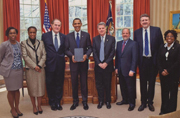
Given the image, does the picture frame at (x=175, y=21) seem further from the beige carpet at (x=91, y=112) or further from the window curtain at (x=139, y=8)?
the beige carpet at (x=91, y=112)

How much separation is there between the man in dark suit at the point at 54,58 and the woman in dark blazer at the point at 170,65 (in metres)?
1.85

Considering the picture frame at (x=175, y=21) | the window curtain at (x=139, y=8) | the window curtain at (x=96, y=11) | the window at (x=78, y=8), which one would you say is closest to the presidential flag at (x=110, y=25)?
the window curtain at (x=96, y=11)

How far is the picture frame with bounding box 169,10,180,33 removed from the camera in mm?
6281

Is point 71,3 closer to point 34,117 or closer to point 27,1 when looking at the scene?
point 27,1

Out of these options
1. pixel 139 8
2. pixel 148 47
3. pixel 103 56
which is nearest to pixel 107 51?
pixel 103 56

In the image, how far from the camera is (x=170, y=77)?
3016 mm

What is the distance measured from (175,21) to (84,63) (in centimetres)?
434

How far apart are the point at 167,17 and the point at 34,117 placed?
557cm

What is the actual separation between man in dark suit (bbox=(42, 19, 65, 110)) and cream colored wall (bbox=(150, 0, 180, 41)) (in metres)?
4.40

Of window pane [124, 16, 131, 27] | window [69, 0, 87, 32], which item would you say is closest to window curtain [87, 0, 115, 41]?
window [69, 0, 87, 32]

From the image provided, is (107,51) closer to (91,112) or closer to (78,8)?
(91,112)

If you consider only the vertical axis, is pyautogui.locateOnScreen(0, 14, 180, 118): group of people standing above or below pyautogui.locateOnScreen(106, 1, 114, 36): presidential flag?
below

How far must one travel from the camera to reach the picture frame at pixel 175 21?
6.28m

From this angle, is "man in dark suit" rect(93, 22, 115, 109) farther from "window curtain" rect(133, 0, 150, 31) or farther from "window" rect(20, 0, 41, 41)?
"window" rect(20, 0, 41, 41)
